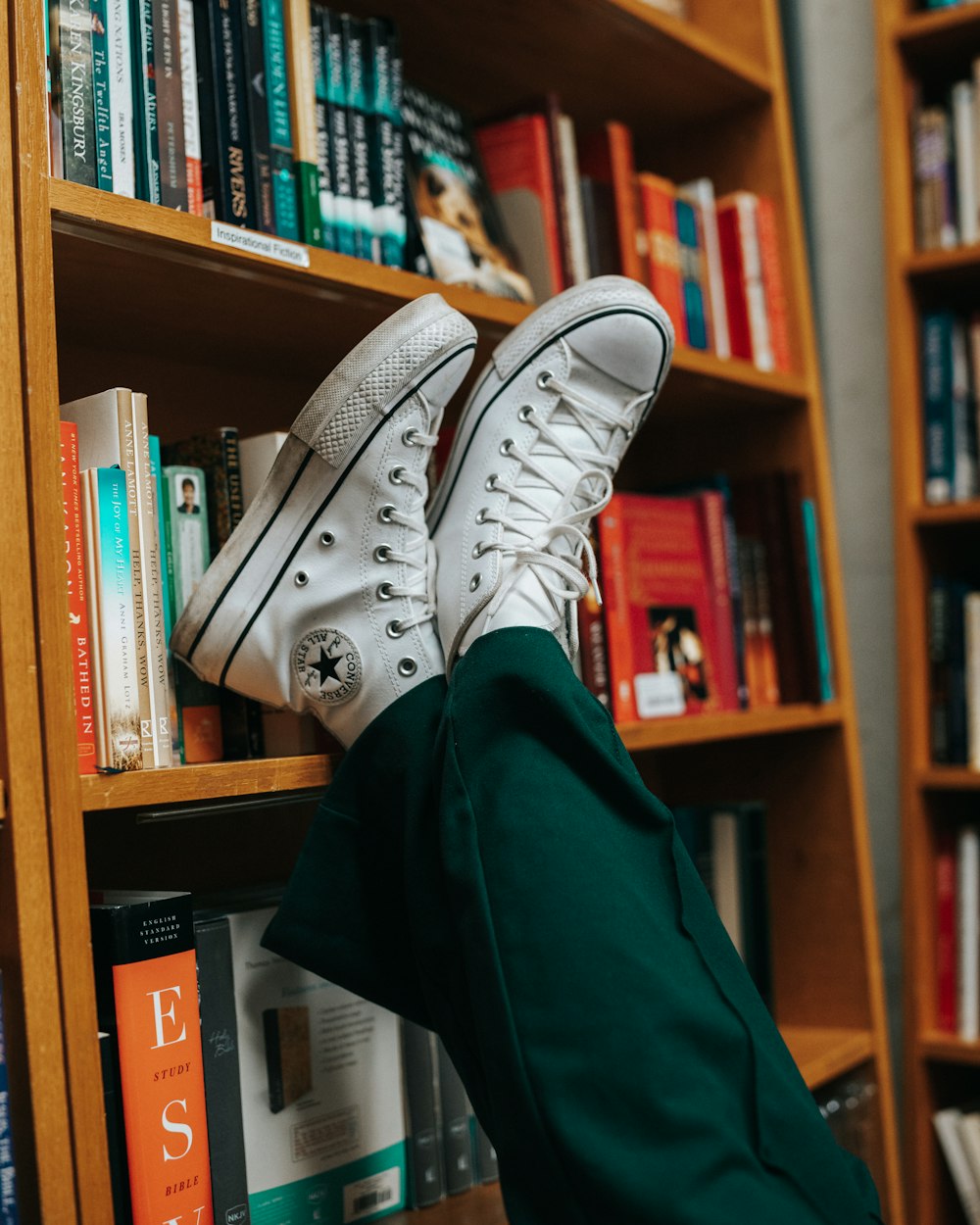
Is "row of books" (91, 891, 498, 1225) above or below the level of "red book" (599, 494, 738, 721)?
below

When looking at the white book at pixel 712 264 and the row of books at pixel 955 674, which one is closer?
the white book at pixel 712 264

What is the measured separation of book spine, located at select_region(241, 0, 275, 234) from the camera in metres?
0.90

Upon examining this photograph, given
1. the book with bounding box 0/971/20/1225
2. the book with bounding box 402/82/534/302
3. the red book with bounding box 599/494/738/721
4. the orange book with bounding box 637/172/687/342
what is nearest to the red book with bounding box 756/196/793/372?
the orange book with bounding box 637/172/687/342

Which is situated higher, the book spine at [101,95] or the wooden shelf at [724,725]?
the book spine at [101,95]

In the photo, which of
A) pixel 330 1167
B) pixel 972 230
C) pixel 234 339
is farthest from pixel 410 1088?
pixel 972 230

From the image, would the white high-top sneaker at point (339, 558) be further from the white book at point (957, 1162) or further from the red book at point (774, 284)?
the white book at point (957, 1162)

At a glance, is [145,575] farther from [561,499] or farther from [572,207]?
[572,207]

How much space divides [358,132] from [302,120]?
0.27 ft

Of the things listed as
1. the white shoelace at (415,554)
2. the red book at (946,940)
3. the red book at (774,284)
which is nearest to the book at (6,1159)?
the white shoelace at (415,554)

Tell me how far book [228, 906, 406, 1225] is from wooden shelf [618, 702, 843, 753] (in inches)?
13.5

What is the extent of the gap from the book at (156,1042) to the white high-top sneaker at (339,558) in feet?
0.57

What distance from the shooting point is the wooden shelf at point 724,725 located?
1.10 meters

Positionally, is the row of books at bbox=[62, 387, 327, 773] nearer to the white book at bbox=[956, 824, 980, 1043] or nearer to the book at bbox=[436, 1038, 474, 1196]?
the book at bbox=[436, 1038, 474, 1196]

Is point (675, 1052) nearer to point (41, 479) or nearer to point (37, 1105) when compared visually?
point (37, 1105)
